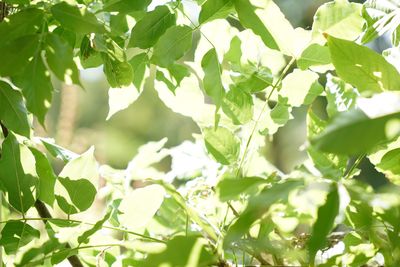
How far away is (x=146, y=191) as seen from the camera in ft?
1.48

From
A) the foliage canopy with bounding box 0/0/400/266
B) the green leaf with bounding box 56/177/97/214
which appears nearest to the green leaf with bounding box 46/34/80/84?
the foliage canopy with bounding box 0/0/400/266

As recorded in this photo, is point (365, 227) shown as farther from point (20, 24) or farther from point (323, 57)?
point (20, 24)

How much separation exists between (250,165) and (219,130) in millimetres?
116

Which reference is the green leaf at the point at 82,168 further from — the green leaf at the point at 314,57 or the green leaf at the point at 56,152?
the green leaf at the point at 314,57

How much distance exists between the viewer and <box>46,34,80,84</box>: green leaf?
1.13 feet

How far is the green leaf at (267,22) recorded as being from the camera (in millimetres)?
405

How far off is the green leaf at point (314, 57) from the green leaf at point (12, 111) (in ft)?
0.68

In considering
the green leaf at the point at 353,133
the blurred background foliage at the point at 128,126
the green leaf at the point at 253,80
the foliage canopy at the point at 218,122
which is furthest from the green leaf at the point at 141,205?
the blurred background foliage at the point at 128,126

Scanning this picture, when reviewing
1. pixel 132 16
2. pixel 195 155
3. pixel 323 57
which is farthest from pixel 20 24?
pixel 195 155

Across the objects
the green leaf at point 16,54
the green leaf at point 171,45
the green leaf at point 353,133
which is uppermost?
the green leaf at point 16,54

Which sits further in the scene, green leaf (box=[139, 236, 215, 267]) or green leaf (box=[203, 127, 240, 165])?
green leaf (box=[203, 127, 240, 165])

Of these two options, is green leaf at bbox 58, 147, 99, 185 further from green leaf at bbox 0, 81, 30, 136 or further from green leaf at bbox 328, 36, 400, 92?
green leaf at bbox 328, 36, 400, 92

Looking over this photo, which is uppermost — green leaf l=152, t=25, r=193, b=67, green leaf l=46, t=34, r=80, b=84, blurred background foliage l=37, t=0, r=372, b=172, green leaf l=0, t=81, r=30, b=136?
green leaf l=46, t=34, r=80, b=84

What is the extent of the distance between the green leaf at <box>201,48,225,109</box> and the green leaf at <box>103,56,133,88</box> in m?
0.06
